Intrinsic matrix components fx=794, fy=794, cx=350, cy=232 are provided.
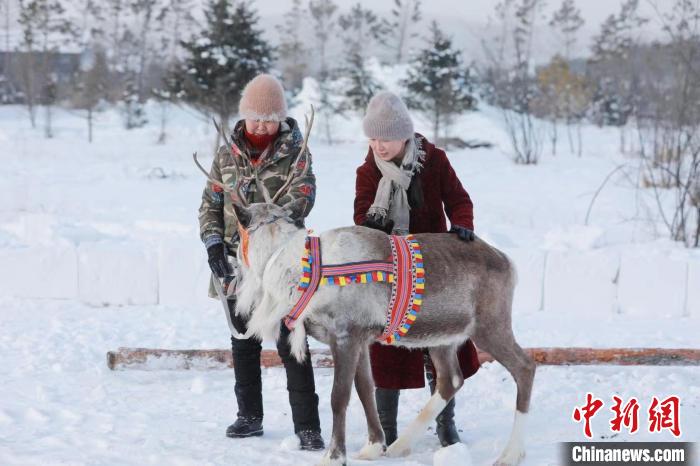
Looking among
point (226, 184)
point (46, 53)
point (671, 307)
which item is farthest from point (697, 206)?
point (46, 53)

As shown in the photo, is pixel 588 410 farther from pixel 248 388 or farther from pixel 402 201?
pixel 248 388

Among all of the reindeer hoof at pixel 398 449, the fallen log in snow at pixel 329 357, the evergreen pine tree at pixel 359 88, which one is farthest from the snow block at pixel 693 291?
the evergreen pine tree at pixel 359 88

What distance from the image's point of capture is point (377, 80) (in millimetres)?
32031

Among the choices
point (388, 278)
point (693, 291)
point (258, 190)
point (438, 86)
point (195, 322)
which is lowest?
point (195, 322)

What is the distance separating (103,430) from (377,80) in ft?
94.5

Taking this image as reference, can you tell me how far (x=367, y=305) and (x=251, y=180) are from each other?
926mm

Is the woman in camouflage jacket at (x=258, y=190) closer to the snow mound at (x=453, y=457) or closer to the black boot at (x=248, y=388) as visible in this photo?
the black boot at (x=248, y=388)

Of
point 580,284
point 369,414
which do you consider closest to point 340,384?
point 369,414

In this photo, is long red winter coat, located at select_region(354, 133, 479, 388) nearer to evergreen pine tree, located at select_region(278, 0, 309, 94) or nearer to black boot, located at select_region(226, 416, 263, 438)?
black boot, located at select_region(226, 416, 263, 438)

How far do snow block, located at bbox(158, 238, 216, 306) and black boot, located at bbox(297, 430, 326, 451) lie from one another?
3.90m

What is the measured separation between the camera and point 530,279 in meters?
7.65

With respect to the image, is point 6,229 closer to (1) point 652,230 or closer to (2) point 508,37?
(1) point 652,230

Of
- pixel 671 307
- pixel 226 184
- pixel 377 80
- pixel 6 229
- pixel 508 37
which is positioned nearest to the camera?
pixel 226 184

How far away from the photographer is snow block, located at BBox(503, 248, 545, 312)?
765 centimetres
